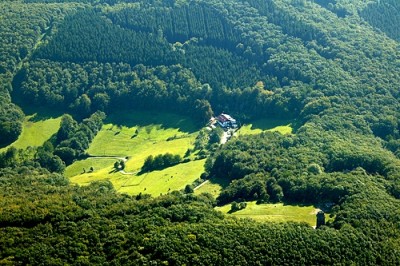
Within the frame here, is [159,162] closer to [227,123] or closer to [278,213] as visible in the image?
[227,123]

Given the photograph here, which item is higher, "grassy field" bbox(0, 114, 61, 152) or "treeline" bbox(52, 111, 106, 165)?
"treeline" bbox(52, 111, 106, 165)

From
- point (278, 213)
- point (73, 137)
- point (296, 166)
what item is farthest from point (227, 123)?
point (278, 213)

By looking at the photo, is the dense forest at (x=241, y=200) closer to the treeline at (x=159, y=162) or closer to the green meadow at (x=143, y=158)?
the treeline at (x=159, y=162)

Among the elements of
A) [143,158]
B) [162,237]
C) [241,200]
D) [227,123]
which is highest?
[162,237]

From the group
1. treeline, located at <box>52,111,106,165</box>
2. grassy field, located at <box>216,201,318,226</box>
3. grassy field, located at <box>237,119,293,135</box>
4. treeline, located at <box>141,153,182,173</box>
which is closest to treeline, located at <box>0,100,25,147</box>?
treeline, located at <box>52,111,106,165</box>

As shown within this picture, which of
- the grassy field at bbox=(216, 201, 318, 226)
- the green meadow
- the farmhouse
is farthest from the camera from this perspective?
the farmhouse

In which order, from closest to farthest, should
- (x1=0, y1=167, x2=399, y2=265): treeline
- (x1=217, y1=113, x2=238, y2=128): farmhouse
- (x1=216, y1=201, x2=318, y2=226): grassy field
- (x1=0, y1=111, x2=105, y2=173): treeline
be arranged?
(x1=0, y1=167, x2=399, y2=265): treeline, (x1=216, y1=201, x2=318, y2=226): grassy field, (x1=0, y1=111, x2=105, y2=173): treeline, (x1=217, y1=113, x2=238, y2=128): farmhouse

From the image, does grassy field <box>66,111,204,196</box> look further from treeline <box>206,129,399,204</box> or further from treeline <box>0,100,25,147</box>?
treeline <box>0,100,25,147</box>
